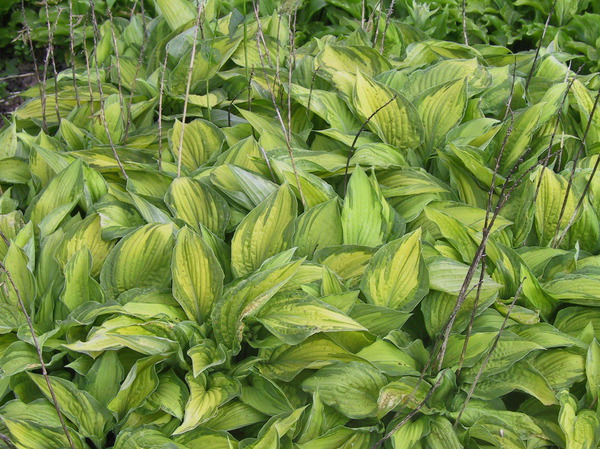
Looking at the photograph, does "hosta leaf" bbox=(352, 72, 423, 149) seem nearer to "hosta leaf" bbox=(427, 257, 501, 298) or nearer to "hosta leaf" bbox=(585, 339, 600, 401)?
"hosta leaf" bbox=(427, 257, 501, 298)

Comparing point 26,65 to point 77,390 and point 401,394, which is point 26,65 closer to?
point 77,390

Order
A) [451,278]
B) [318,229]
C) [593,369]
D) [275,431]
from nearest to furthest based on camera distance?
[275,431] → [593,369] → [451,278] → [318,229]

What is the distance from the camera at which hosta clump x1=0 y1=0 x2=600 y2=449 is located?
5.50 ft

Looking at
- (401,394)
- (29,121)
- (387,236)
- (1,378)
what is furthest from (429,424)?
(29,121)

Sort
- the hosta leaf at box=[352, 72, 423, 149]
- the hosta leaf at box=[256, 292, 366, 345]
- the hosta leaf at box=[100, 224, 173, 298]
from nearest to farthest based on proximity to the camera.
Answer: the hosta leaf at box=[256, 292, 366, 345] < the hosta leaf at box=[100, 224, 173, 298] < the hosta leaf at box=[352, 72, 423, 149]

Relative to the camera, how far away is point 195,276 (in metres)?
1.82

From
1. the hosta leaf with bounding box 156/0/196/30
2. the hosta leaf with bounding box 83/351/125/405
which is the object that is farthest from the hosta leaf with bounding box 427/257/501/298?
the hosta leaf with bounding box 156/0/196/30

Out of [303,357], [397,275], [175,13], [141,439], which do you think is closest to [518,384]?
[397,275]

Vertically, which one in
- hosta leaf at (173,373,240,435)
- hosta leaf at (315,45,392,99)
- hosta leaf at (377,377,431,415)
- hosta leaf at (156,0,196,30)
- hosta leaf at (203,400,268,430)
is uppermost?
hosta leaf at (156,0,196,30)

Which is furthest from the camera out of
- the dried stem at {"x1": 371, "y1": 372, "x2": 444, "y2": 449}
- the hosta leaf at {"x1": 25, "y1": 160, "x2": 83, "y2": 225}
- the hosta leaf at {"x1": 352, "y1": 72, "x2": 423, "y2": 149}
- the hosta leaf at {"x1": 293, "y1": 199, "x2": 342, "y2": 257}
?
the hosta leaf at {"x1": 352, "y1": 72, "x2": 423, "y2": 149}

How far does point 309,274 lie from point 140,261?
45cm

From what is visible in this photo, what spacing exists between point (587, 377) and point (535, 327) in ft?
0.57

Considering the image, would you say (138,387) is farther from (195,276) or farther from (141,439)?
(195,276)

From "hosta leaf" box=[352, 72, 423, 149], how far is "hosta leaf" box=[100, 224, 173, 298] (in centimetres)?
85
